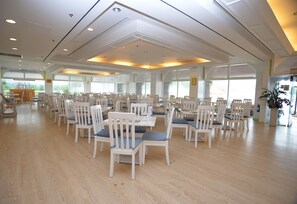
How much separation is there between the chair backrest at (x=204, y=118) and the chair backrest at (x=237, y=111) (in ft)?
5.95

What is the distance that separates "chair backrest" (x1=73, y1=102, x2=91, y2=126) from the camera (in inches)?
153

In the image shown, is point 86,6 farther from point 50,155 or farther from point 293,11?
point 293,11

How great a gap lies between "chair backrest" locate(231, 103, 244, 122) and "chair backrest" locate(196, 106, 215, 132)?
71.4 inches

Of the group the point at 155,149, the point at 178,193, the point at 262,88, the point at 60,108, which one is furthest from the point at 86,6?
the point at 262,88

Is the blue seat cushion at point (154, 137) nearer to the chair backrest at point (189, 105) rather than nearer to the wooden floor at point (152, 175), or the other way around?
the wooden floor at point (152, 175)

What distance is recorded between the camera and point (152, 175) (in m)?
2.54

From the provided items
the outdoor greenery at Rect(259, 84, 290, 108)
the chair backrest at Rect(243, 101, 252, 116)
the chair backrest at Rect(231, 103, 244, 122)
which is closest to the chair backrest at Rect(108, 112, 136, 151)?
the chair backrest at Rect(231, 103, 244, 122)

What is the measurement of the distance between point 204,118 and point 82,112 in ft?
9.72

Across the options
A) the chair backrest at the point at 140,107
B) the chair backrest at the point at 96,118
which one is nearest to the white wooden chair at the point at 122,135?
the chair backrest at the point at 96,118

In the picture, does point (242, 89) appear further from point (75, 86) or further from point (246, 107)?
point (75, 86)

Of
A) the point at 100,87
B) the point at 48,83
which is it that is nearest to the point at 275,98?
the point at 100,87

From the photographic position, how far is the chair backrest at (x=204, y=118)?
3.77 metres

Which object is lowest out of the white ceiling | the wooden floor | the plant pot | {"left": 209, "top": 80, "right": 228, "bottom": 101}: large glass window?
the wooden floor

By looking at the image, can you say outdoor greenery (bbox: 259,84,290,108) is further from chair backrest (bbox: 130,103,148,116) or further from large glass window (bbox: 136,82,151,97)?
large glass window (bbox: 136,82,151,97)
